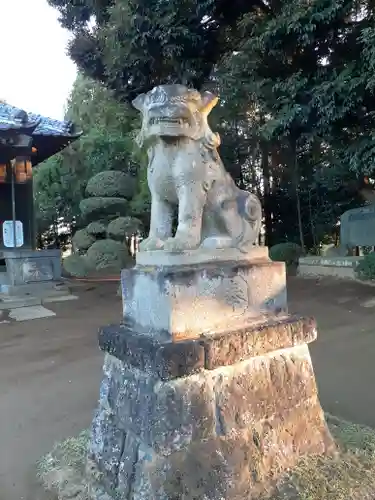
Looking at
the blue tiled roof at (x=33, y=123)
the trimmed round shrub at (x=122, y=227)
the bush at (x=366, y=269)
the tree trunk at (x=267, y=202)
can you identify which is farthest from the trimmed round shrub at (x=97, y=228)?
the bush at (x=366, y=269)

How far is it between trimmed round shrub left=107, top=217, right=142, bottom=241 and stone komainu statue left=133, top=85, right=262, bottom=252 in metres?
11.3

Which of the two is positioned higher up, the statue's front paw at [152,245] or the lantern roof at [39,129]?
the lantern roof at [39,129]

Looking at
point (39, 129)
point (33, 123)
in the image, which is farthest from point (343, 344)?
point (39, 129)

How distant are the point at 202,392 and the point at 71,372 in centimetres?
279

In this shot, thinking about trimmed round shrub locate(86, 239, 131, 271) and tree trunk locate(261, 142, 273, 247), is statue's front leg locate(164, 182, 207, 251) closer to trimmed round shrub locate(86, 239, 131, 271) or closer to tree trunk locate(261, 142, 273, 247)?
trimmed round shrub locate(86, 239, 131, 271)

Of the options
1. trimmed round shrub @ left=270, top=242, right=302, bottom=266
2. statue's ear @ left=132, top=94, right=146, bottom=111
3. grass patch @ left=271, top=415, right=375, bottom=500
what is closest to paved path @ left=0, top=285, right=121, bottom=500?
grass patch @ left=271, top=415, right=375, bottom=500

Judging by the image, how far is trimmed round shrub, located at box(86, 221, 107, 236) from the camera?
14.2 m

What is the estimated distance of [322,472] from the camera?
2326 mm

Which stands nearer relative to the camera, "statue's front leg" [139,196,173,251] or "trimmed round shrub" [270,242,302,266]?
"statue's front leg" [139,196,173,251]

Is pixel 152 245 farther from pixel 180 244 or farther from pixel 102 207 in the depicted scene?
pixel 102 207

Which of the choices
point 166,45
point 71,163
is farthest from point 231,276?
point 71,163

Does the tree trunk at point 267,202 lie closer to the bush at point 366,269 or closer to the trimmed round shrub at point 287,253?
the trimmed round shrub at point 287,253

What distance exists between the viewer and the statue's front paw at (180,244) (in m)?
2.25

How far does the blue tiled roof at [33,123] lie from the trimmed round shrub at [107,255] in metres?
4.14
